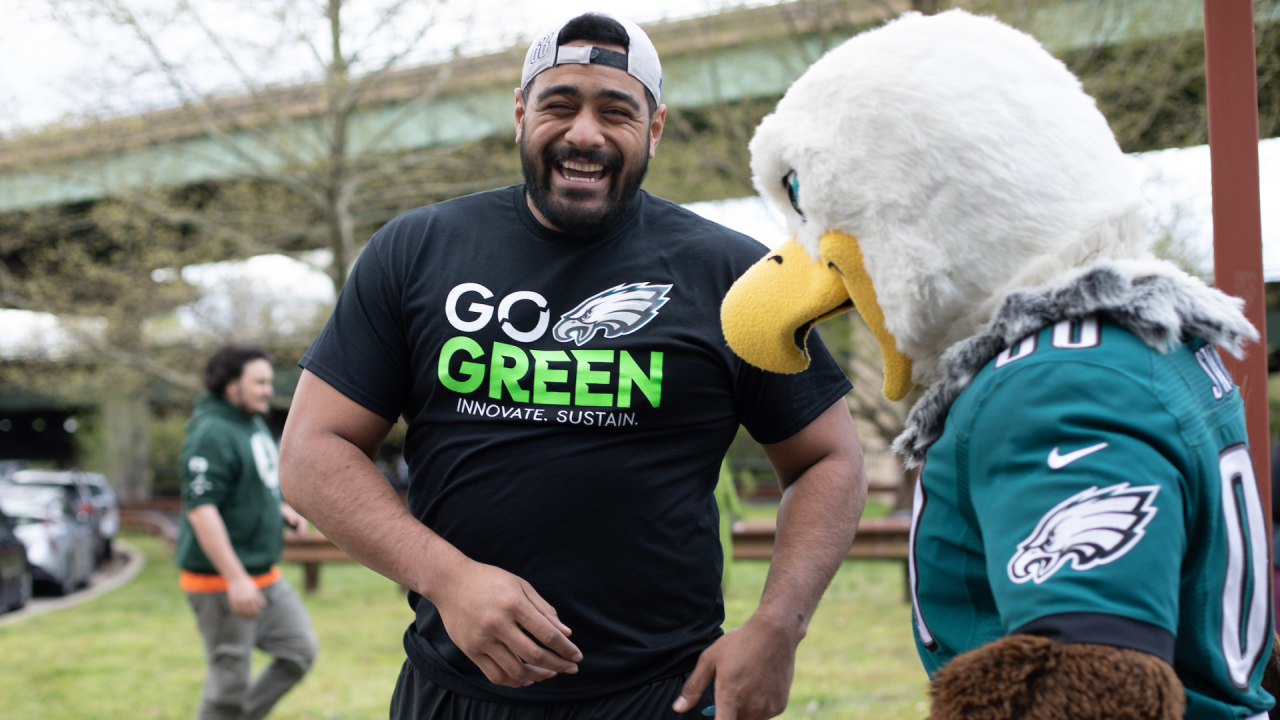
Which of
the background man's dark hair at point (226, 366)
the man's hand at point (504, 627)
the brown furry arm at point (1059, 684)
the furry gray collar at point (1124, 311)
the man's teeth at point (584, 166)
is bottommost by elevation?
the man's hand at point (504, 627)

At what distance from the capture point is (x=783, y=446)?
7.10 ft

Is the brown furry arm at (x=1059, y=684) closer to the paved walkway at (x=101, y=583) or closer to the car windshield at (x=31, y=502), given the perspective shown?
the paved walkway at (x=101, y=583)

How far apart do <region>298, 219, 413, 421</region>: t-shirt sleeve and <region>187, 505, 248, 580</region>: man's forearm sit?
3033mm

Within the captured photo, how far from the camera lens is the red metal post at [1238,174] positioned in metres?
1.81

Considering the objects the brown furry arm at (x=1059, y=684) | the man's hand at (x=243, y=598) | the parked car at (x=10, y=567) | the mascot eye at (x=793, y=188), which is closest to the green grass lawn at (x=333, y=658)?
the parked car at (x=10, y=567)

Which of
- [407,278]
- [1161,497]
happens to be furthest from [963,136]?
[407,278]

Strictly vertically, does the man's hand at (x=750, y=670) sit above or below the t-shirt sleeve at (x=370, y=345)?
below

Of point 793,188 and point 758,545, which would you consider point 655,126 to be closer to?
point 793,188

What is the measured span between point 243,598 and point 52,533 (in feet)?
30.9

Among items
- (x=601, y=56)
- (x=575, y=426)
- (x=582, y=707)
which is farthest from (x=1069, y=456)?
(x=601, y=56)

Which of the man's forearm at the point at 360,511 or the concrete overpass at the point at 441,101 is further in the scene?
the concrete overpass at the point at 441,101

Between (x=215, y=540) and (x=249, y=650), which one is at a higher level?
(x=215, y=540)

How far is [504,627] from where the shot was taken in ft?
5.50

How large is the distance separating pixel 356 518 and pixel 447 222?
2.17 ft
